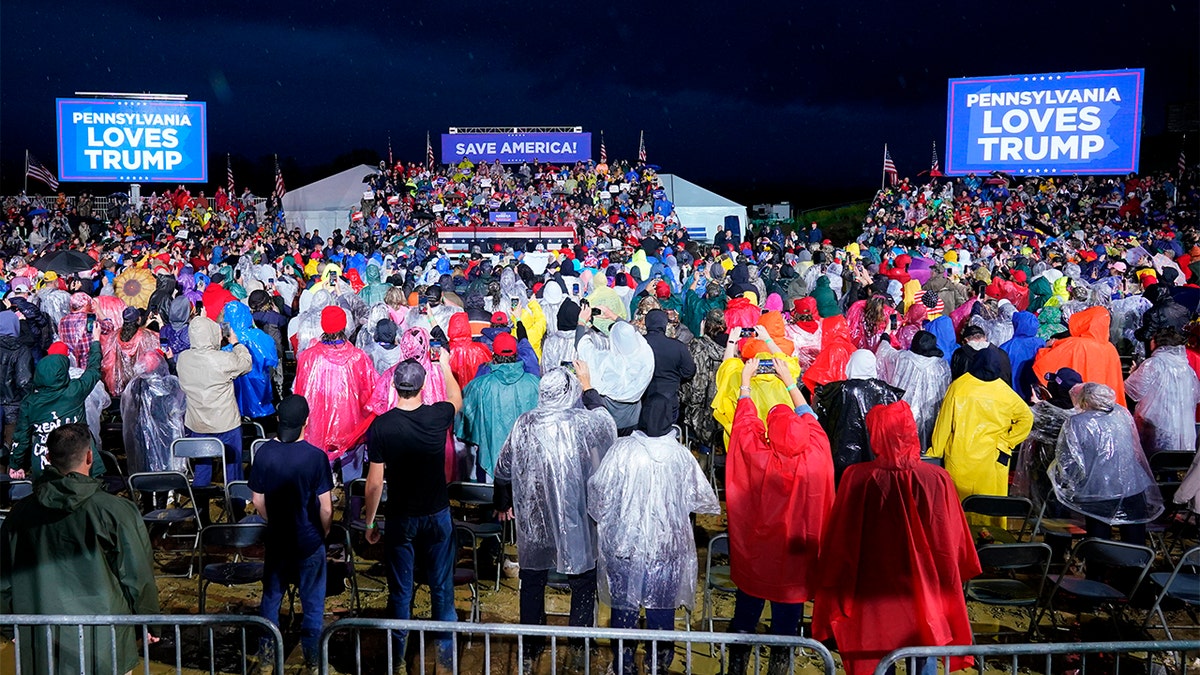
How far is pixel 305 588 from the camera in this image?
4.82m

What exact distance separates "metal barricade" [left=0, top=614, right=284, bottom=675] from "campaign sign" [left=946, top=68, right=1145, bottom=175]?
24.4 meters

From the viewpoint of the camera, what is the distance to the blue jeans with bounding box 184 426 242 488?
7215 mm

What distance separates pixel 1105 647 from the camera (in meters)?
3.18

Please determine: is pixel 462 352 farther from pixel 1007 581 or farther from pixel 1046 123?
pixel 1046 123

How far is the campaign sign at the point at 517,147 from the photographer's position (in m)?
36.7

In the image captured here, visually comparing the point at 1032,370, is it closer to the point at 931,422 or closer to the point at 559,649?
the point at 931,422

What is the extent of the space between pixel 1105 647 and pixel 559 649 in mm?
3042

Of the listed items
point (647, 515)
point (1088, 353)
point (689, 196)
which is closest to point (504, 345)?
point (647, 515)

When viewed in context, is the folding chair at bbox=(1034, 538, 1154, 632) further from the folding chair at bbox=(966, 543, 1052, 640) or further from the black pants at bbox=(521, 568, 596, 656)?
the black pants at bbox=(521, 568, 596, 656)

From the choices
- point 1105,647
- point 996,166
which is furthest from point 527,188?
point 1105,647

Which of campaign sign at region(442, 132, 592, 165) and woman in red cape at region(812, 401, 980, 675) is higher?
campaign sign at region(442, 132, 592, 165)

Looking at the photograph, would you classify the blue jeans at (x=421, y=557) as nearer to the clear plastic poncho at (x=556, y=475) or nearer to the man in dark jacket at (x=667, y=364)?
the clear plastic poncho at (x=556, y=475)

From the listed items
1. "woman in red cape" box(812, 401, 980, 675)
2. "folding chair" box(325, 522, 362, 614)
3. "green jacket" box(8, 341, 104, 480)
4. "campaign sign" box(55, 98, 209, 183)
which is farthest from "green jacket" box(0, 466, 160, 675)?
"campaign sign" box(55, 98, 209, 183)

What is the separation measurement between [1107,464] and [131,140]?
1191 inches
